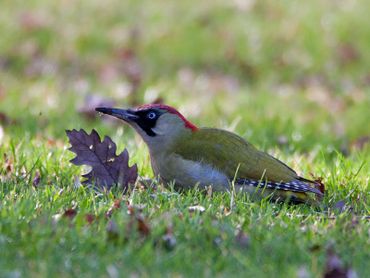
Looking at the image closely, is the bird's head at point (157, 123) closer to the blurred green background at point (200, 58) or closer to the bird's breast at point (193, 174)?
the bird's breast at point (193, 174)

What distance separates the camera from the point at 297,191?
538cm

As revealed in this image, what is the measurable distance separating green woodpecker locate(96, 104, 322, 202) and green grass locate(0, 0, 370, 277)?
0.70ft

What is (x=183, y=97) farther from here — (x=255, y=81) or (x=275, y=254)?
(x=275, y=254)

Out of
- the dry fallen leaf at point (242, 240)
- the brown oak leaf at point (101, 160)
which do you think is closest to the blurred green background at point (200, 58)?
the brown oak leaf at point (101, 160)

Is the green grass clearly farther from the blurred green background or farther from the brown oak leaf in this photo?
the brown oak leaf

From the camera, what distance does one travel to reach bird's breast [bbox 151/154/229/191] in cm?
552

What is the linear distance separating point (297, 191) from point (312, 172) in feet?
2.80

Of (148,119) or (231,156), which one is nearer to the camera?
(231,156)

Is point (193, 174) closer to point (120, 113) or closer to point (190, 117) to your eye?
point (120, 113)

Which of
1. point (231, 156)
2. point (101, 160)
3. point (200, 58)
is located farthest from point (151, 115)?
point (200, 58)

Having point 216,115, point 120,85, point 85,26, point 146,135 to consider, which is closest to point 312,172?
point 146,135

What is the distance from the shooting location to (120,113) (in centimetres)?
573

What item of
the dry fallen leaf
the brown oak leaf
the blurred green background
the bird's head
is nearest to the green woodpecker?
the bird's head

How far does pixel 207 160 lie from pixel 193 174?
0.14 meters
